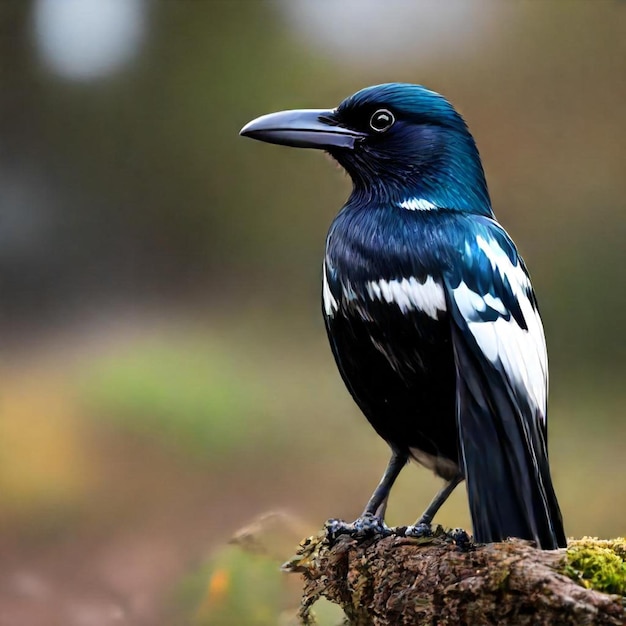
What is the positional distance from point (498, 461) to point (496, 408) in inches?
3.7

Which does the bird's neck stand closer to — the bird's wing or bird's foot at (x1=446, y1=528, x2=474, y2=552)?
the bird's wing

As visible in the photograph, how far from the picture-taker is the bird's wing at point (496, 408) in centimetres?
135

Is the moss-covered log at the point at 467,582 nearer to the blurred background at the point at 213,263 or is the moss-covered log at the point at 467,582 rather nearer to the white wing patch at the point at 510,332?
the white wing patch at the point at 510,332

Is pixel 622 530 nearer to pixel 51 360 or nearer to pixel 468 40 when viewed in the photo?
pixel 468 40

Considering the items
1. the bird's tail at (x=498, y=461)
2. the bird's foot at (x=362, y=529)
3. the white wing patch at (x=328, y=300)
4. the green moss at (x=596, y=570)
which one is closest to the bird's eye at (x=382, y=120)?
the white wing patch at (x=328, y=300)

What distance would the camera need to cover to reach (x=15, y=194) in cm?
295

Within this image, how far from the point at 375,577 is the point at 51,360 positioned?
5.99 feet

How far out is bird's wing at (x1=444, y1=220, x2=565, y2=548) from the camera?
4.42 ft

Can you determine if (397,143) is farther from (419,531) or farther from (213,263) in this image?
(213,263)

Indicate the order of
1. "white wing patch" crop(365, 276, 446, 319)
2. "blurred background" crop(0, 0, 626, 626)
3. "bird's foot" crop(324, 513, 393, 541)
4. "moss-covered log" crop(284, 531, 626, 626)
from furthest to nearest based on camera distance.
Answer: "blurred background" crop(0, 0, 626, 626) → "bird's foot" crop(324, 513, 393, 541) → "white wing patch" crop(365, 276, 446, 319) → "moss-covered log" crop(284, 531, 626, 626)

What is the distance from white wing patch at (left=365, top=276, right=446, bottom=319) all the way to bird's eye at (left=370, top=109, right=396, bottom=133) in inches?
15.9

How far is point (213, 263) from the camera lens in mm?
2834

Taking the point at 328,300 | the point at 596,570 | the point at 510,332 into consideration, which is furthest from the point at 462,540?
the point at 328,300

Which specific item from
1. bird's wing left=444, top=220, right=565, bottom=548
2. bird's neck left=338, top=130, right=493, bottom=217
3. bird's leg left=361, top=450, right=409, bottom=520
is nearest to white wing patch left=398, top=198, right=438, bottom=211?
bird's neck left=338, top=130, right=493, bottom=217
